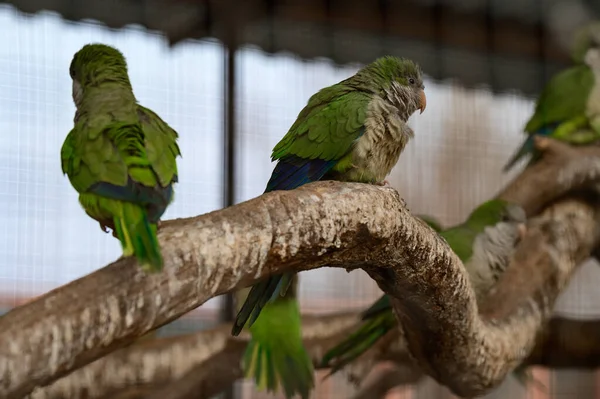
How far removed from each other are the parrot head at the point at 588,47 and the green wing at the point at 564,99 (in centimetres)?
9

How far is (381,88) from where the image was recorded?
2043 millimetres

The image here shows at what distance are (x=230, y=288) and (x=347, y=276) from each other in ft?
7.94

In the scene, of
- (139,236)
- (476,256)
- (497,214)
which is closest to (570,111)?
(497,214)

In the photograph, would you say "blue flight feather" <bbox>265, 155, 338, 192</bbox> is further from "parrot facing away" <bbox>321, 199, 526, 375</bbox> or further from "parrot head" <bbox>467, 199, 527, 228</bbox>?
"parrot head" <bbox>467, 199, 527, 228</bbox>

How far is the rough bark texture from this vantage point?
3.46 ft

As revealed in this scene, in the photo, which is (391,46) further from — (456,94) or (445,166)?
(445,166)

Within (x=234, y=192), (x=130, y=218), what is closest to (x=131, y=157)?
(x=130, y=218)

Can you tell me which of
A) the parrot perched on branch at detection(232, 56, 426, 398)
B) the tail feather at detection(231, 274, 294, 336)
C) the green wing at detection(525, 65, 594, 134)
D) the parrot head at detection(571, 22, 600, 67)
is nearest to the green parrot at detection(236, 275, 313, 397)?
the parrot perched on branch at detection(232, 56, 426, 398)

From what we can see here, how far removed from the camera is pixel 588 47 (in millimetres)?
3670

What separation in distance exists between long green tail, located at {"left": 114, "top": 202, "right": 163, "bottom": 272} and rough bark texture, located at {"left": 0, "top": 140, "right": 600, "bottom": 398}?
24 mm

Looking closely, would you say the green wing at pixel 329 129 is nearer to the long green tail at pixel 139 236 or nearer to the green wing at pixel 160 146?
the green wing at pixel 160 146

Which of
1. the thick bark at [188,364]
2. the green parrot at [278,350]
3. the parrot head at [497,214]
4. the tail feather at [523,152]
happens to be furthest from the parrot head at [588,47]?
the green parrot at [278,350]

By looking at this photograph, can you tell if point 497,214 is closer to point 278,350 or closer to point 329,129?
point 278,350

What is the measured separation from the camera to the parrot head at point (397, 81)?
2.05 metres
